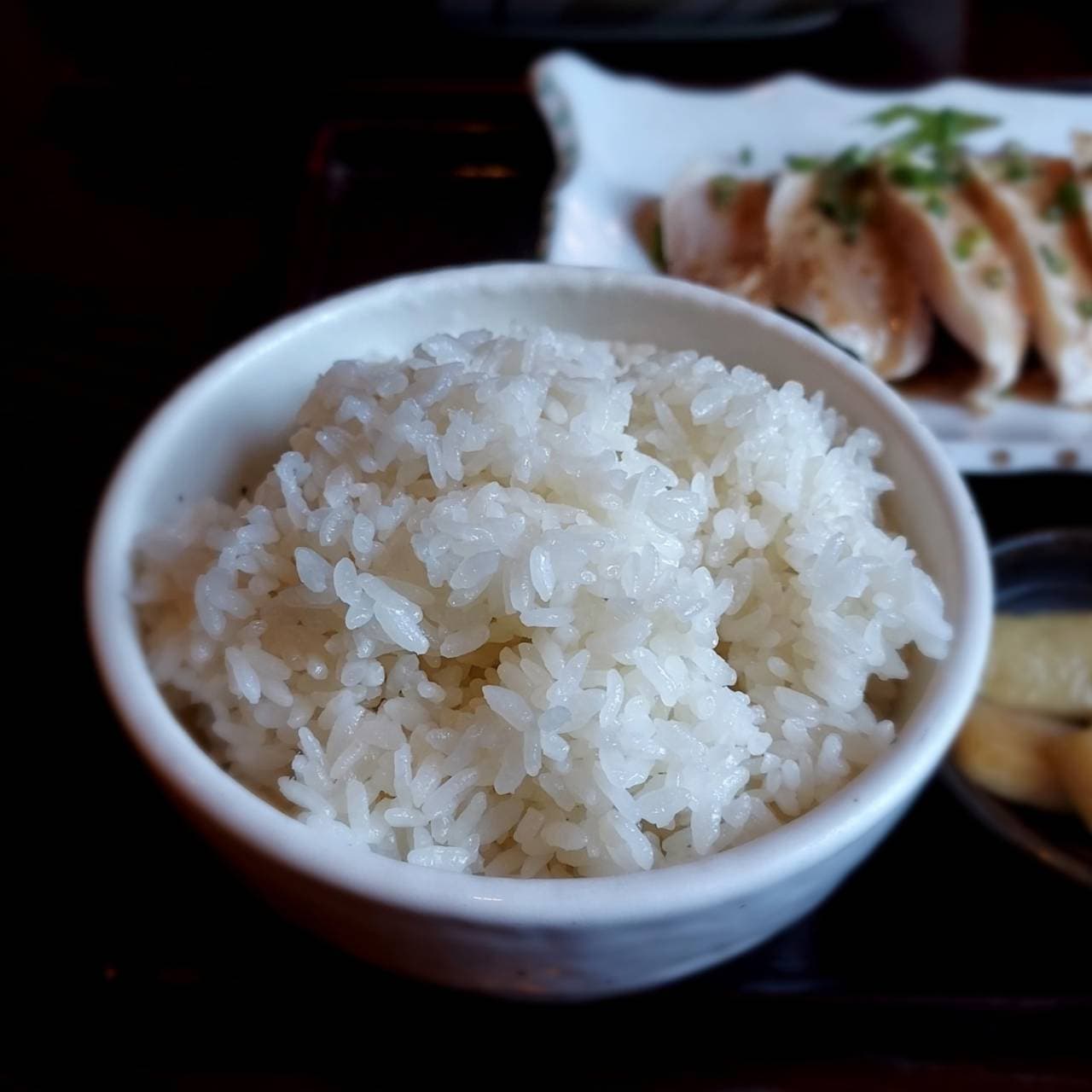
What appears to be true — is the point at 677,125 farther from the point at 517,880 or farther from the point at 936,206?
the point at 517,880

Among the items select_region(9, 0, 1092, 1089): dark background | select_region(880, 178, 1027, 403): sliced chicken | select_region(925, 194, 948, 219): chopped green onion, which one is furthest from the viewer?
select_region(925, 194, 948, 219): chopped green onion

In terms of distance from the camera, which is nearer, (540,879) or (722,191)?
(540,879)

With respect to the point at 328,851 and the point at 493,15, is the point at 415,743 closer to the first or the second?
the point at 328,851

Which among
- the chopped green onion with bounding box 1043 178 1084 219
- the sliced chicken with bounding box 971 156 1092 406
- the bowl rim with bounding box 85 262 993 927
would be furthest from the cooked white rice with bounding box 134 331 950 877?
the chopped green onion with bounding box 1043 178 1084 219

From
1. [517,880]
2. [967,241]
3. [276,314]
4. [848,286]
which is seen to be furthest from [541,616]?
[967,241]

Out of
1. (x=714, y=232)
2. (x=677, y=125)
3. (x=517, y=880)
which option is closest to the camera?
(x=517, y=880)

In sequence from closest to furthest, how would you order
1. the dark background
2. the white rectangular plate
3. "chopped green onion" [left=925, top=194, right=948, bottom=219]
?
the dark background
"chopped green onion" [left=925, top=194, right=948, bottom=219]
the white rectangular plate

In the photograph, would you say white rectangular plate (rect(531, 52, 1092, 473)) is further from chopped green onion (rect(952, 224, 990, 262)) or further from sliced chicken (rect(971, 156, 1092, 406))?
chopped green onion (rect(952, 224, 990, 262))

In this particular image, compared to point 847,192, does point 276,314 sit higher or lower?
lower
